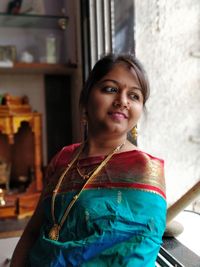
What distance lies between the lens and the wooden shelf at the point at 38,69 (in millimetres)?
1687

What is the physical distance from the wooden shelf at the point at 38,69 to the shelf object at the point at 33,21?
0.26 m

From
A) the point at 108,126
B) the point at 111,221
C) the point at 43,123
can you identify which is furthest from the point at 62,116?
the point at 111,221

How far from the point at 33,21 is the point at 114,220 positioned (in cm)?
152

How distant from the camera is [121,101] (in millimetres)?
635

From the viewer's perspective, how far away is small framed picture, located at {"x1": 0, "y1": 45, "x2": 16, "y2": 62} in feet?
5.68

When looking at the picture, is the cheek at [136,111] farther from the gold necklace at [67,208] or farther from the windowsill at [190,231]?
the windowsill at [190,231]

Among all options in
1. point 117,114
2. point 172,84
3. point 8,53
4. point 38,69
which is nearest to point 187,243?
point 117,114

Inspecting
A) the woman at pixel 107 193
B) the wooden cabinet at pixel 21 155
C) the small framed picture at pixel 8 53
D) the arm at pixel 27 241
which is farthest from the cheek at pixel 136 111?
the small framed picture at pixel 8 53

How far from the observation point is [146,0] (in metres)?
1.11

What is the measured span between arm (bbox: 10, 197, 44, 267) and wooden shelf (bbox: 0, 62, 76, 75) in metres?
1.08

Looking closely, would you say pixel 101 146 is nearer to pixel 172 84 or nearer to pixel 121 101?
pixel 121 101

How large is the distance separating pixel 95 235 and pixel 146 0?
2.86 feet

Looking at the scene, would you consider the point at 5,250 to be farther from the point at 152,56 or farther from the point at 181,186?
the point at 152,56

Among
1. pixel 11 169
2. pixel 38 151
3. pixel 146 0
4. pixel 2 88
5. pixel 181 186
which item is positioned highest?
pixel 146 0
